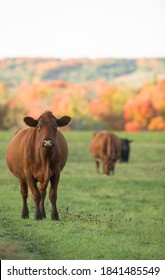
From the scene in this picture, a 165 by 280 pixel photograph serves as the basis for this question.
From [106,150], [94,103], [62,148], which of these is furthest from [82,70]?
[62,148]

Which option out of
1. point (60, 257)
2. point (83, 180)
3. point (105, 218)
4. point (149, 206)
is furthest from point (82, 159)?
point (60, 257)

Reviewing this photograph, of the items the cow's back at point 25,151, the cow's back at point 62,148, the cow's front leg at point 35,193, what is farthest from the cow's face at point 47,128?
the cow's back at point 62,148

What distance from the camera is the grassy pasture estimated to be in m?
9.85

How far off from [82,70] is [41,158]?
6075cm

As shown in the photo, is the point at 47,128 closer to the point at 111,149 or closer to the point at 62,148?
the point at 62,148

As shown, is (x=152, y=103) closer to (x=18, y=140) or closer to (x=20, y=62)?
(x=20, y=62)

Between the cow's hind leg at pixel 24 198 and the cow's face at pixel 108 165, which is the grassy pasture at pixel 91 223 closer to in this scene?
the cow's hind leg at pixel 24 198

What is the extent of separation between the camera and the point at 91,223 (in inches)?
490

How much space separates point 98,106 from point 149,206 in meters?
46.3

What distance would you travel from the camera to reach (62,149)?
512 inches

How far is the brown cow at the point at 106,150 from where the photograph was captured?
2756 cm

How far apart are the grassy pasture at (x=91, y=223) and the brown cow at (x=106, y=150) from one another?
476 centimetres

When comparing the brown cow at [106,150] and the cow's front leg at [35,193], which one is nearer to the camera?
the cow's front leg at [35,193]

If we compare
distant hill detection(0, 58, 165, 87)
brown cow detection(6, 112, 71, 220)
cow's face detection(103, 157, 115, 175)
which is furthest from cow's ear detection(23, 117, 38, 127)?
distant hill detection(0, 58, 165, 87)
